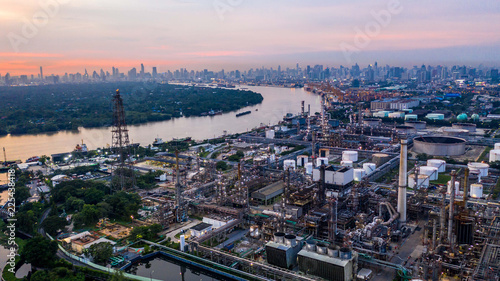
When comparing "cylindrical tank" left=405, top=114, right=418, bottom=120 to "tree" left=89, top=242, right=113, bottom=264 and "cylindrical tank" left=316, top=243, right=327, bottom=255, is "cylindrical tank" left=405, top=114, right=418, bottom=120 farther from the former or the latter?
"tree" left=89, top=242, right=113, bottom=264

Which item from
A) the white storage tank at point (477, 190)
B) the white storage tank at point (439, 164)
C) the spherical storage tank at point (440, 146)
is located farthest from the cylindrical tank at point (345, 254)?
the spherical storage tank at point (440, 146)

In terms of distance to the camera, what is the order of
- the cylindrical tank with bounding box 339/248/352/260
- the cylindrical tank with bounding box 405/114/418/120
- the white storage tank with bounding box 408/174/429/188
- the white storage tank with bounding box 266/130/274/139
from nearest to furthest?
the cylindrical tank with bounding box 339/248/352/260
the white storage tank with bounding box 408/174/429/188
the white storage tank with bounding box 266/130/274/139
the cylindrical tank with bounding box 405/114/418/120

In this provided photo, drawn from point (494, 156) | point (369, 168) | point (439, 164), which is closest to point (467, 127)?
point (494, 156)

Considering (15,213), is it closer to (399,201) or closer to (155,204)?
(155,204)

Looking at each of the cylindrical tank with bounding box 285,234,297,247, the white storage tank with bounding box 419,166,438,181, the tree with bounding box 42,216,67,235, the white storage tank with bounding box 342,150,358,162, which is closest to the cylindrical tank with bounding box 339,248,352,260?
the cylindrical tank with bounding box 285,234,297,247

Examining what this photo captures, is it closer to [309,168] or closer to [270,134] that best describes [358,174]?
[309,168]
